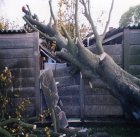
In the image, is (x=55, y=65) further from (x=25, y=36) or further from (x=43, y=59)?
(x=43, y=59)

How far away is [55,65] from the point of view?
11820mm

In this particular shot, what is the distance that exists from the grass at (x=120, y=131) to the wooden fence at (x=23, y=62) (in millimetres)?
2372

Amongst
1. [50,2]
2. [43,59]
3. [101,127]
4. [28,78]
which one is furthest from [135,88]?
[43,59]

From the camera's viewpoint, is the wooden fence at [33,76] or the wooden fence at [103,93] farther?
the wooden fence at [33,76]

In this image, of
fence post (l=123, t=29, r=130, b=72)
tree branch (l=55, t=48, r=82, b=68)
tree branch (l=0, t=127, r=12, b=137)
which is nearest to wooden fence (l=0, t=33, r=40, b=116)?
tree branch (l=55, t=48, r=82, b=68)

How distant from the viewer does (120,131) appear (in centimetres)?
977

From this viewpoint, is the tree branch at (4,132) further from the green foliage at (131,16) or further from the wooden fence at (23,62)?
the green foliage at (131,16)

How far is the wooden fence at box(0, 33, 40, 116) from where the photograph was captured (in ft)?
35.9

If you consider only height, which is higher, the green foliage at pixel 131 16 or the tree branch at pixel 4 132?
the green foliage at pixel 131 16

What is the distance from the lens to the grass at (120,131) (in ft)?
30.8

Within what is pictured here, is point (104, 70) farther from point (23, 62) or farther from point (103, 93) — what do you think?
point (23, 62)

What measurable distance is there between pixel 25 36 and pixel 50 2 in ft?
8.64

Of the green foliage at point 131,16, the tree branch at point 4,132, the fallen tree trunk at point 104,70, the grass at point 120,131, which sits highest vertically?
the green foliage at point 131,16

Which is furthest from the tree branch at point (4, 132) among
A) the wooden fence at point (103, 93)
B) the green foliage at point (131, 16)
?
the green foliage at point (131, 16)
